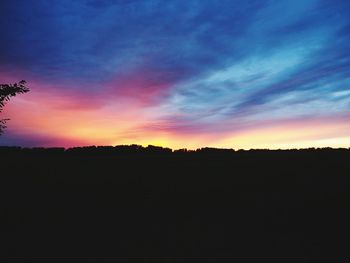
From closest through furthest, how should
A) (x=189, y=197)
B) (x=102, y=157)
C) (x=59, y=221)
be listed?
(x=59, y=221)
(x=189, y=197)
(x=102, y=157)

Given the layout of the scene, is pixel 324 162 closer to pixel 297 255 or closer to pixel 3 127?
pixel 297 255

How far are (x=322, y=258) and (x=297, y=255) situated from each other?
668 mm

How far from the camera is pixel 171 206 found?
35.1ft

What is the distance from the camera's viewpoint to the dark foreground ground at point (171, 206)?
365 inches

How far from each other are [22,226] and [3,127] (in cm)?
903

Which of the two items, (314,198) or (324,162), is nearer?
(314,198)

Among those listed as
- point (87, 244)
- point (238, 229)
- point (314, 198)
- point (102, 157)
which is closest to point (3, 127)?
point (102, 157)

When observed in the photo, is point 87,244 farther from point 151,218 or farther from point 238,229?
point 238,229

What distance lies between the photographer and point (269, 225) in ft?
33.9

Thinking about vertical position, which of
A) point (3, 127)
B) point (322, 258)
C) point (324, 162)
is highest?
point (3, 127)

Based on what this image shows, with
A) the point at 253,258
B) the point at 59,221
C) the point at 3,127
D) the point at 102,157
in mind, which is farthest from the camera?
the point at 3,127

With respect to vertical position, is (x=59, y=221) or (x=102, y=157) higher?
(x=102, y=157)

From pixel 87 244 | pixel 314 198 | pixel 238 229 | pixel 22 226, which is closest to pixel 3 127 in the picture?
pixel 22 226

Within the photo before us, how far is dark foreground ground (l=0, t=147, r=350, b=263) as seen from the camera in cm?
927
